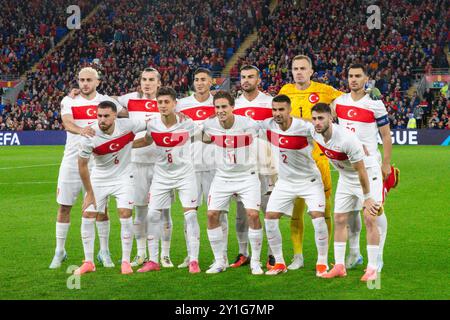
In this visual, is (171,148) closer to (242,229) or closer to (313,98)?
(242,229)

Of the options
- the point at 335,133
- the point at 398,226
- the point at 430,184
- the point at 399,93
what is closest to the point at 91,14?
the point at 399,93

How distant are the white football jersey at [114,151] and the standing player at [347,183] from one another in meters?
2.13

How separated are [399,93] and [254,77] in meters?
26.9

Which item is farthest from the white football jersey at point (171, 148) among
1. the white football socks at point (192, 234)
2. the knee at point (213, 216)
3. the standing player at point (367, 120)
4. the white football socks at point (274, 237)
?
the standing player at point (367, 120)

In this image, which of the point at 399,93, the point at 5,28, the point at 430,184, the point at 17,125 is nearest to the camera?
the point at 430,184

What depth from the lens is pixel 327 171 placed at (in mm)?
8891

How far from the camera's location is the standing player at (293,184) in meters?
8.16

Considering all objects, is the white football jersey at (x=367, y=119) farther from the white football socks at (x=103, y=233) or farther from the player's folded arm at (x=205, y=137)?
the white football socks at (x=103, y=233)

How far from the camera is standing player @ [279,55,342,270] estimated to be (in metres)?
8.69

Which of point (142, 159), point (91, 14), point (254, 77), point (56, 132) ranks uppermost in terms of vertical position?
point (91, 14)

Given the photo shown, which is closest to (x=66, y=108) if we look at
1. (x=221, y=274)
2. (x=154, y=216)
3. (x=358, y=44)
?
(x=154, y=216)

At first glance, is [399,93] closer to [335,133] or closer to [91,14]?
[91,14]

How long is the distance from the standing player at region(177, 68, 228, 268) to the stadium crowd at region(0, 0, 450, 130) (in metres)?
24.9

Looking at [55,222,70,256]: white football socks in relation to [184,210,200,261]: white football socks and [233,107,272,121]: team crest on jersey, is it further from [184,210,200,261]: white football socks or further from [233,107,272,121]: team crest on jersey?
[233,107,272,121]: team crest on jersey
